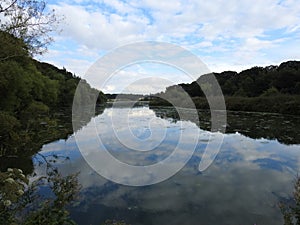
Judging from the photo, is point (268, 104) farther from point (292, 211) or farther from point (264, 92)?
point (292, 211)

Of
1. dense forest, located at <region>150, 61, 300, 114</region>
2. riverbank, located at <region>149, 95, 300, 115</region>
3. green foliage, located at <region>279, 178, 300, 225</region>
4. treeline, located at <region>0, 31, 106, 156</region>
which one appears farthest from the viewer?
dense forest, located at <region>150, 61, 300, 114</region>

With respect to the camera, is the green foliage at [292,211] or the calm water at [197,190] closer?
the green foliage at [292,211]

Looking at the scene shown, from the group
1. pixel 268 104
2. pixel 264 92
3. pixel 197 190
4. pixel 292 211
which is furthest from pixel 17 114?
pixel 264 92

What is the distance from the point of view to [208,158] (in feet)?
26.8

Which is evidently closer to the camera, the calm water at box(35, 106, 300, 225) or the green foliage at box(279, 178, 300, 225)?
the green foliage at box(279, 178, 300, 225)

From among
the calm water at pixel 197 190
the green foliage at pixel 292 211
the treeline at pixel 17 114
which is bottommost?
the calm water at pixel 197 190

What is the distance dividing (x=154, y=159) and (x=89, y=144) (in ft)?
12.0

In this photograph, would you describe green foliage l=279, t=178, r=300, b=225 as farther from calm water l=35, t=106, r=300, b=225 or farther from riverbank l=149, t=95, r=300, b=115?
riverbank l=149, t=95, r=300, b=115

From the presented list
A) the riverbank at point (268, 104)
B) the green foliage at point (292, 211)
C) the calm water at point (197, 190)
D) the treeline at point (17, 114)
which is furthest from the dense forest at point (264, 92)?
the green foliage at point (292, 211)

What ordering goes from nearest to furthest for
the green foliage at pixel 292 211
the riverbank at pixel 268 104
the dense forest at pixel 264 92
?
the green foliage at pixel 292 211
the riverbank at pixel 268 104
the dense forest at pixel 264 92

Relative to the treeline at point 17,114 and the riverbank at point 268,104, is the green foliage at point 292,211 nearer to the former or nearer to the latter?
the treeline at point 17,114

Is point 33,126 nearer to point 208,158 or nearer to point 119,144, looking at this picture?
point 119,144

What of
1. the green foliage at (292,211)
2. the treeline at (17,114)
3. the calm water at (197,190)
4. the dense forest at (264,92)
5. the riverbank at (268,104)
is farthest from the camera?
the dense forest at (264,92)

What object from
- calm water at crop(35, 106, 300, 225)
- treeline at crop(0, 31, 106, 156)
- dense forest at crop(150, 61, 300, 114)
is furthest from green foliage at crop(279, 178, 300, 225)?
dense forest at crop(150, 61, 300, 114)
